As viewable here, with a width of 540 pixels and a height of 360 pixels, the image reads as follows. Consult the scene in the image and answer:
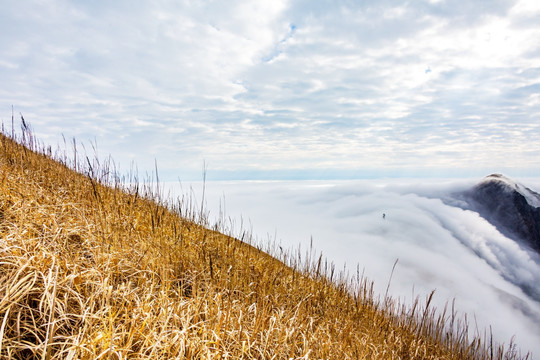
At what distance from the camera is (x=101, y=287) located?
8.85ft

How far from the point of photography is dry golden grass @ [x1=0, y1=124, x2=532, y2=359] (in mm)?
2238

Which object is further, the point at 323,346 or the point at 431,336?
the point at 431,336

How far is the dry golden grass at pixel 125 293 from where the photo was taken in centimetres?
224

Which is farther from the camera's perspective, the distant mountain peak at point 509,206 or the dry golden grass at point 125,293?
the distant mountain peak at point 509,206

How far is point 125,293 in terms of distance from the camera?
2.79 m

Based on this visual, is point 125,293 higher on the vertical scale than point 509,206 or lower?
higher

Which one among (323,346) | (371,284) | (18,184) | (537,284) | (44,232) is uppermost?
(18,184)

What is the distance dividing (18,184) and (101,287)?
10.7ft

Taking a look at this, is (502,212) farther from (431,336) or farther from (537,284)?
(431,336)

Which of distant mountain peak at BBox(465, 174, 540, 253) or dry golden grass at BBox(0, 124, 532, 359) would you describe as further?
distant mountain peak at BBox(465, 174, 540, 253)

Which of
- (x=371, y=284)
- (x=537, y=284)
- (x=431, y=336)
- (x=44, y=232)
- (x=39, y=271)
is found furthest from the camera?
(x=537, y=284)

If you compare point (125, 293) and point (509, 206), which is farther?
point (509, 206)

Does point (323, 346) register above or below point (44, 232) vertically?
below

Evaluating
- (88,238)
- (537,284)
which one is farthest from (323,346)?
(537,284)
